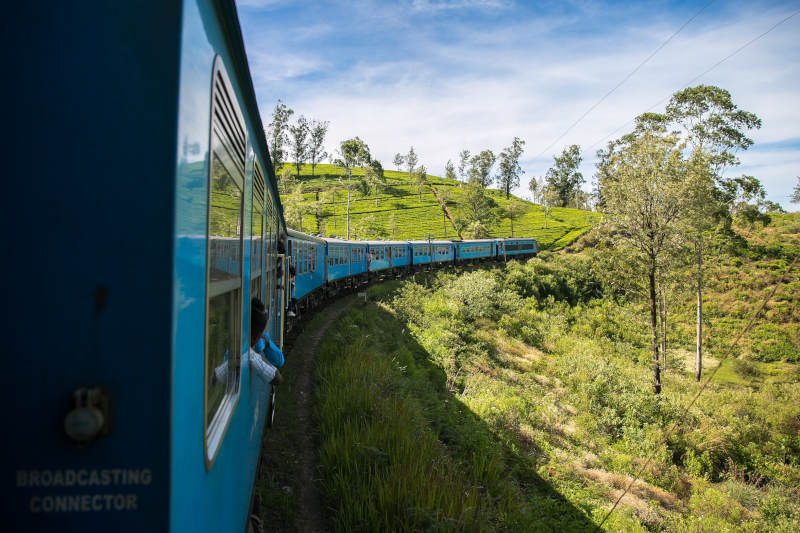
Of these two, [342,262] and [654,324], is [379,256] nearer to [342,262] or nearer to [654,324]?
[342,262]

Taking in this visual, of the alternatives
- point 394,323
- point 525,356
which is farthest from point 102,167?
point 525,356

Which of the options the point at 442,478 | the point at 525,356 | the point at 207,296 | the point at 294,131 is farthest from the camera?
the point at 294,131

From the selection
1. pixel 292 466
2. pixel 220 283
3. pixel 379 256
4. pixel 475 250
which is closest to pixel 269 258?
pixel 292 466

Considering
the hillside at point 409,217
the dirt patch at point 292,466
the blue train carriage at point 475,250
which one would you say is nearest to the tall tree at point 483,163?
the hillside at point 409,217

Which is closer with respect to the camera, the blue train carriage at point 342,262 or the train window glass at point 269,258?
the train window glass at point 269,258

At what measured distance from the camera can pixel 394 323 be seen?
53.7 feet

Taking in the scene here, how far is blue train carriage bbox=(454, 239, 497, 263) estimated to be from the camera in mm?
36750

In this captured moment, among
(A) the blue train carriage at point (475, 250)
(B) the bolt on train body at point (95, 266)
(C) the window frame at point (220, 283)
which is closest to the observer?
(B) the bolt on train body at point (95, 266)

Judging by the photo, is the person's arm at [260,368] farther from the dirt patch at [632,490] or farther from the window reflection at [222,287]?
the dirt patch at [632,490]

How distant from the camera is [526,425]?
11508 millimetres

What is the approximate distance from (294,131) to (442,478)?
51120 millimetres

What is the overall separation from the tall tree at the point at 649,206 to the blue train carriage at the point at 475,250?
20114mm

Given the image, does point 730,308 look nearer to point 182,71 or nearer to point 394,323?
point 394,323

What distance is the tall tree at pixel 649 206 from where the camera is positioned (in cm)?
1524
